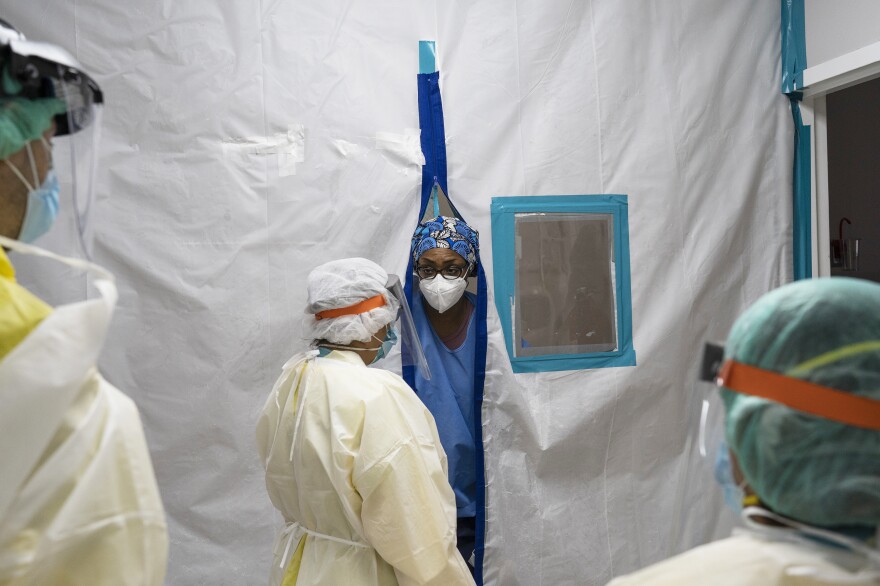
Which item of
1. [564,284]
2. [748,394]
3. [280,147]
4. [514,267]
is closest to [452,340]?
[514,267]

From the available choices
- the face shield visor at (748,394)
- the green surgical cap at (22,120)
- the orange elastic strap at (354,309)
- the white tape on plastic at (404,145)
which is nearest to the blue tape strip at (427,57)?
the white tape on plastic at (404,145)

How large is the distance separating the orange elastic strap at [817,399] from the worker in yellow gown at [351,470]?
108 cm

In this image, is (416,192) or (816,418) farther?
(416,192)

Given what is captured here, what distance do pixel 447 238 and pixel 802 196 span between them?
1.58 meters

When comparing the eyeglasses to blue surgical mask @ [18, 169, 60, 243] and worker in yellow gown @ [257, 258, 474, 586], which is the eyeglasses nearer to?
worker in yellow gown @ [257, 258, 474, 586]

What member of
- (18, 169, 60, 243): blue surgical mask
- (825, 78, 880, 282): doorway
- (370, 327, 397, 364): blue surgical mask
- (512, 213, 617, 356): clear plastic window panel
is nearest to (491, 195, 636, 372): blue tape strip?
(512, 213, 617, 356): clear plastic window panel

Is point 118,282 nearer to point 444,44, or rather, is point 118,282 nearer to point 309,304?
point 309,304

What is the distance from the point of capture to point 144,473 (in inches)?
38.8

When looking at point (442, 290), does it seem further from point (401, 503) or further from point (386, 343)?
point (401, 503)

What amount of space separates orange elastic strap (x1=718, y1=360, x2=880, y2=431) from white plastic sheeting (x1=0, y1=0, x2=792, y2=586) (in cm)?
201

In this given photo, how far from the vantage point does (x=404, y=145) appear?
2.81 meters

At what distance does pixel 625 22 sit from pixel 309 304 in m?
1.81

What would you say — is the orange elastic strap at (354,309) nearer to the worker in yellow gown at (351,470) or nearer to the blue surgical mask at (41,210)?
the worker in yellow gown at (351,470)

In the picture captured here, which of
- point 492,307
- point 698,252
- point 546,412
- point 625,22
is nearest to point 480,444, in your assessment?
point 546,412
